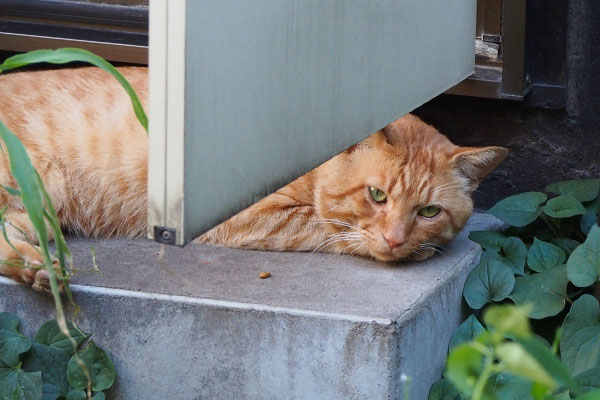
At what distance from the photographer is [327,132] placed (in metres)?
2.42

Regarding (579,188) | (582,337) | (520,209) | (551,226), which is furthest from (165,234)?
(579,188)

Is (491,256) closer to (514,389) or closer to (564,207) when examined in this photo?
(564,207)

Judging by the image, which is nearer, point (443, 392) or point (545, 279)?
point (443, 392)

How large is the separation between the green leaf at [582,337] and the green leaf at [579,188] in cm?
79

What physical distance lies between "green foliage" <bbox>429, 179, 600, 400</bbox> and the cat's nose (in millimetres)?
377

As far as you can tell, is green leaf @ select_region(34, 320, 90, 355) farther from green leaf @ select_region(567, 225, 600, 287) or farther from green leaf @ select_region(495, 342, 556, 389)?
green leaf @ select_region(495, 342, 556, 389)

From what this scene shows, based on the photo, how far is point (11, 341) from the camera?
9.11ft

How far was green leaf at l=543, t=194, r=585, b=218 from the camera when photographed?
3.56 m

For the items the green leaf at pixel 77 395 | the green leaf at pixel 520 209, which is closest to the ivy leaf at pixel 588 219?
the green leaf at pixel 520 209

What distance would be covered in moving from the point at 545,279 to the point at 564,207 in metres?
0.43

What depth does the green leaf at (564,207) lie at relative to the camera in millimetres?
3559

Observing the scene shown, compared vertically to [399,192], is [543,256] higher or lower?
lower

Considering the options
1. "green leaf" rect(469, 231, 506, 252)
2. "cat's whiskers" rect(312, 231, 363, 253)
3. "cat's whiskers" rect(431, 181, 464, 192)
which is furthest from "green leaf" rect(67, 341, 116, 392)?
"green leaf" rect(469, 231, 506, 252)

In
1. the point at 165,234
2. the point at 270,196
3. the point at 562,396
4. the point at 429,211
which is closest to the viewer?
the point at 165,234
